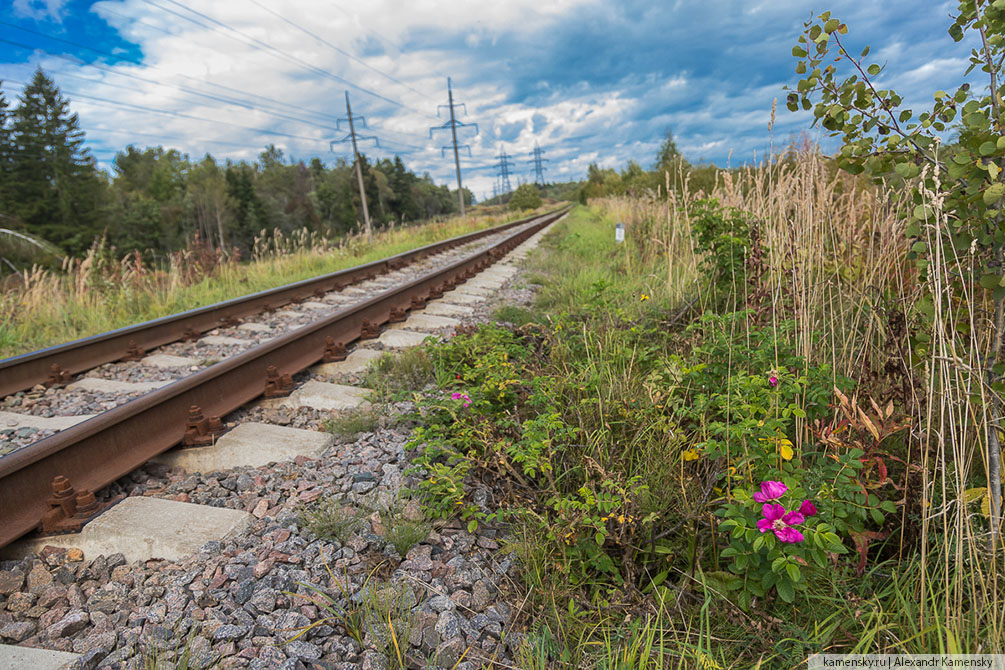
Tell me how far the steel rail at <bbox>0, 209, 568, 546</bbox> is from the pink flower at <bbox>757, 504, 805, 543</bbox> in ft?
8.65

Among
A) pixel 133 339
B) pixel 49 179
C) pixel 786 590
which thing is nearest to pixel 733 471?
pixel 786 590

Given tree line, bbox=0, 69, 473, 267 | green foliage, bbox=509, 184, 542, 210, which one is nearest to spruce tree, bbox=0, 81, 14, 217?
tree line, bbox=0, 69, 473, 267

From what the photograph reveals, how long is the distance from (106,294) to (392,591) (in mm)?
7530

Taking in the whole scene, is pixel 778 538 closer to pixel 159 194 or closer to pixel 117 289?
pixel 117 289

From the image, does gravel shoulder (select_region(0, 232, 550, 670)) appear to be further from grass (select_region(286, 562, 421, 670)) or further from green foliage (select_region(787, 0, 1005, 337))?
green foliage (select_region(787, 0, 1005, 337))

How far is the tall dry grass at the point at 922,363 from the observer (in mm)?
1439

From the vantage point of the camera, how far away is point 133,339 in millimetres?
4980

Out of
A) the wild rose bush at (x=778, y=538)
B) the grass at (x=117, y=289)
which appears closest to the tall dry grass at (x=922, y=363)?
the wild rose bush at (x=778, y=538)

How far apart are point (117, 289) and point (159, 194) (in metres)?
→ 97.4

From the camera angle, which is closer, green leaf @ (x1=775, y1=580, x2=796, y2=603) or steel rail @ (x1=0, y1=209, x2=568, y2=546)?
green leaf @ (x1=775, y1=580, x2=796, y2=603)

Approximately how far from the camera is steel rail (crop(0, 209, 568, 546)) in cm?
214

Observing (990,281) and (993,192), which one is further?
(990,281)

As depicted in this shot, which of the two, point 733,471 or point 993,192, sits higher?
point 993,192

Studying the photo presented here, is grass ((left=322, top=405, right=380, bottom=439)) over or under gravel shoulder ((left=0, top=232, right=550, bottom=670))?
over
